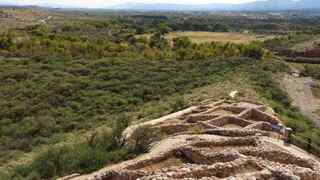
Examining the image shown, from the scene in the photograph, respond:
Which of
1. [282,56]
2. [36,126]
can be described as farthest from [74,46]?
[36,126]

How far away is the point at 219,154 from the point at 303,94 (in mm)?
25273

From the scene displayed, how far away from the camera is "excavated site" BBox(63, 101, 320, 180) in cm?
1480

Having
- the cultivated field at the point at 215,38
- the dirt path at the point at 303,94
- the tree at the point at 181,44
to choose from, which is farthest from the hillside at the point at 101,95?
the cultivated field at the point at 215,38

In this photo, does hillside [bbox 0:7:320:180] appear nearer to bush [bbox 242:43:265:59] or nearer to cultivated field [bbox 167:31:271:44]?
bush [bbox 242:43:265:59]

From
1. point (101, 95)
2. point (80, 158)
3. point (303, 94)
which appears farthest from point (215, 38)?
point (80, 158)

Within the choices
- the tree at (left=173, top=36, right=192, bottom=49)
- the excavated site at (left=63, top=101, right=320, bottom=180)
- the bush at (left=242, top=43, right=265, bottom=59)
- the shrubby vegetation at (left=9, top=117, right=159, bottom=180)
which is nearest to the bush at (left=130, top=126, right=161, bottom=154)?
the shrubby vegetation at (left=9, top=117, right=159, bottom=180)

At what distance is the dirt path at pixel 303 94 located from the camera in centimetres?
3206

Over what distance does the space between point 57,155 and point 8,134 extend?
33.6 feet

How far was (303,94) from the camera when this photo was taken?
131ft

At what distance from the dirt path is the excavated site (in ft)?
24.9

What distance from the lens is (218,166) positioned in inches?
589

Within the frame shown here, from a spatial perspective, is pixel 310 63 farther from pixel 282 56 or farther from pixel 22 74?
pixel 22 74

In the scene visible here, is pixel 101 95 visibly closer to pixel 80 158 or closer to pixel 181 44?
pixel 80 158

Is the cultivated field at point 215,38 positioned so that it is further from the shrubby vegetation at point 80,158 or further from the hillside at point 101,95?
the shrubby vegetation at point 80,158
